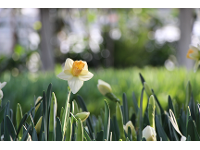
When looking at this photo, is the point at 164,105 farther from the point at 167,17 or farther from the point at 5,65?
the point at 167,17

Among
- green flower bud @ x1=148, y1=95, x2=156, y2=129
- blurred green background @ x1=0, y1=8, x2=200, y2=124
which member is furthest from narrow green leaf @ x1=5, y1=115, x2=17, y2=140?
blurred green background @ x1=0, y1=8, x2=200, y2=124

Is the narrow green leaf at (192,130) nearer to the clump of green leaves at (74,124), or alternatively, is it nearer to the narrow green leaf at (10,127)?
the clump of green leaves at (74,124)

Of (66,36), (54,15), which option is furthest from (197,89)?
(54,15)

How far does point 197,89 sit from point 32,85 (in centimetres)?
113

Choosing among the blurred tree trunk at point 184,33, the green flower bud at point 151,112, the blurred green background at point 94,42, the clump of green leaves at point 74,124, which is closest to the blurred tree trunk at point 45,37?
the blurred green background at point 94,42

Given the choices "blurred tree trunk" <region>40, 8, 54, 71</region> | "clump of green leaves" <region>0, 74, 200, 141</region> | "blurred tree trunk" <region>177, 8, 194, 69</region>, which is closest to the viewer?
"clump of green leaves" <region>0, 74, 200, 141</region>

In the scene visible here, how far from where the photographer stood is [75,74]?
46cm

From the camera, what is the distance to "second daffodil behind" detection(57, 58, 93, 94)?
18.0 inches

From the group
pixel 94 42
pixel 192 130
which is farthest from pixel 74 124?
pixel 94 42

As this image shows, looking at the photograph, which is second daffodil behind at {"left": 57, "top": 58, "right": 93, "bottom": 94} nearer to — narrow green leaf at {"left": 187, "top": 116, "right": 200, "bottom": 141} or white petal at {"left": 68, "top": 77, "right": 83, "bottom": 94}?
white petal at {"left": 68, "top": 77, "right": 83, "bottom": 94}

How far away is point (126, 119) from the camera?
61cm

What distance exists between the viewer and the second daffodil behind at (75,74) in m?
0.46

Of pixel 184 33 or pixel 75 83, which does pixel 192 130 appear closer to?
pixel 75 83

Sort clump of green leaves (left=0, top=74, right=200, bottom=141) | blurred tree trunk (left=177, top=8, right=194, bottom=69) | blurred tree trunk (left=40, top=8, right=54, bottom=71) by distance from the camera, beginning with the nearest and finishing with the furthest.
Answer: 1. clump of green leaves (left=0, top=74, right=200, bottom=141)
2. blurred tree trunk (left=177, top=8, right=194, bottom=69)
3. blurred tree trunk (left=40, top=8, right=54, bottom=71)
